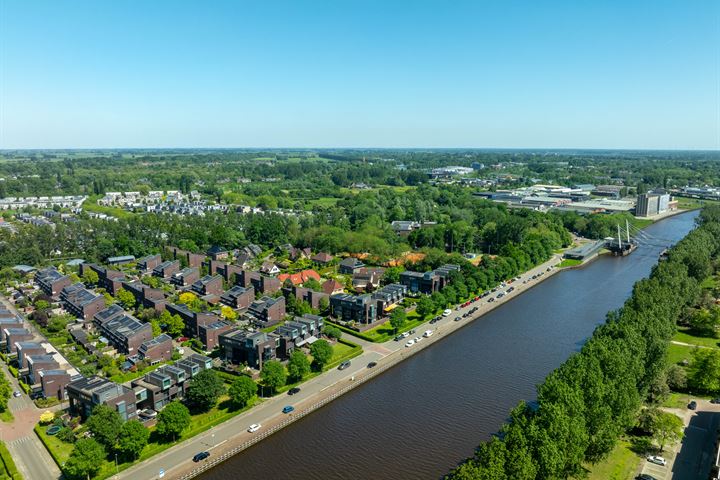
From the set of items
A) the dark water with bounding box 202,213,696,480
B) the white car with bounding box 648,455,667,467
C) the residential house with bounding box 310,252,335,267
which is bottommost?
the dark water with bounding box 202,213,696,480

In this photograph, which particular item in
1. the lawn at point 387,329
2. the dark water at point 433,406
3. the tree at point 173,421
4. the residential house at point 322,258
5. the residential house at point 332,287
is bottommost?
the dark water at point 433,406

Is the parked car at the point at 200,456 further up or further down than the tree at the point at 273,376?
further down

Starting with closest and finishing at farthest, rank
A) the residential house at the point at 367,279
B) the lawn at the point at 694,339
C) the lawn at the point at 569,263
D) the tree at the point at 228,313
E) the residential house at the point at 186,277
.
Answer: the lawn at the point at 694,339 < the tree at the point at 228,313 < the residential house at the point at 367,279 < the residential house at the point at 186,277 < the lawn at the point at 569,263

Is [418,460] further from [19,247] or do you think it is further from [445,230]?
[19,247]

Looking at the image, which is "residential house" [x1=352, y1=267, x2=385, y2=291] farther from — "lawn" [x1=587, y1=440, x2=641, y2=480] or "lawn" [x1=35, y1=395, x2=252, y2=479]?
"lawn" [x1=587, y1=440, x2=641, y2=480]

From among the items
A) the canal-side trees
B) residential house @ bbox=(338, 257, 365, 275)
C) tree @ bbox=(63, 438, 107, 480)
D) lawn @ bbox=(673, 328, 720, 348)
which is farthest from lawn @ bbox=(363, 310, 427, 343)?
tree @ bbox=(63, 438, 107, 480)

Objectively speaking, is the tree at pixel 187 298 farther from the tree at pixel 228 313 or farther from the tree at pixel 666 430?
the tree at pixel 666 430

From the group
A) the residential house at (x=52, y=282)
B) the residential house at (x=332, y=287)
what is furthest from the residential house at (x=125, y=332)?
the residential house at (x=332, y=287)
